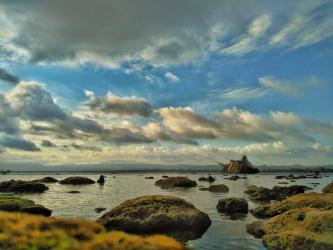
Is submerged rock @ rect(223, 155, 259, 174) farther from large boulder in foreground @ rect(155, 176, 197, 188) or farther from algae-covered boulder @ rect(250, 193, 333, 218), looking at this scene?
algae-covered boulder @ rect(250, 193, 333, 218)

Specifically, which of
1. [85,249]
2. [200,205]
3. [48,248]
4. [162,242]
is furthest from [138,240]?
[200,205]

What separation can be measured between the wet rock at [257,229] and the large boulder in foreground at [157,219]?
2.70 m

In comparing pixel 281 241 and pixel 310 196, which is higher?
pixel 310 196

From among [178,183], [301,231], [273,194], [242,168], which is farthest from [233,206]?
[242,168]

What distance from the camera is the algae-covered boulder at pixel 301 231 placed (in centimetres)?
1747

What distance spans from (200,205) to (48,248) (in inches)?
1020

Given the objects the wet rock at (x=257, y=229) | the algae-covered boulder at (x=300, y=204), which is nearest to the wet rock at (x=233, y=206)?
the algae-covered boulder at (x=300, y=204)

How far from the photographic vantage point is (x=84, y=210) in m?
33.2

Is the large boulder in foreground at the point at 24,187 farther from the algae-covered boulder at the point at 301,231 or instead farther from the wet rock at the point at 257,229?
the algae-covered boulder at the point at 301,231

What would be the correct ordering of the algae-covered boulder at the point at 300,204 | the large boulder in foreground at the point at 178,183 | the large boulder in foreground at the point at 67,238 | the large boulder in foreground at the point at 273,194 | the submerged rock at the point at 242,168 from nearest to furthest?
1. the large boulder in foreground at the point at 67,238
2. the algae-covered boulder at the point at 300,204
3. the large boulder in foreground at the point at 273,194
4. the large boulder in foreground at the point at 178,183
5. the submerged rock at the point at 242,168

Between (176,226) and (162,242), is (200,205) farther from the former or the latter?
(162,242)

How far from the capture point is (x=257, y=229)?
73.1 feet

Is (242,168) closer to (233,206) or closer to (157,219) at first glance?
(233,206)

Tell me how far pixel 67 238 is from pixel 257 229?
41.5ft
